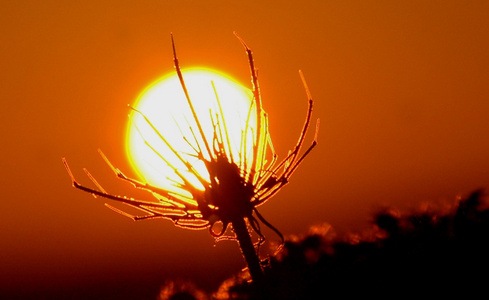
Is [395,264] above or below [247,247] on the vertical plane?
below

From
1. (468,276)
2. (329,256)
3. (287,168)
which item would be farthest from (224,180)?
(468,276)

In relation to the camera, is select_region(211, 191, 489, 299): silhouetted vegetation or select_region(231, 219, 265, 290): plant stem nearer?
select_region(211, 191, 489, 299): silhouetted vegetation

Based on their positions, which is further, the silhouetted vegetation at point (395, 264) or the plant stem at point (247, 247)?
the plant stem at point (247, 247)

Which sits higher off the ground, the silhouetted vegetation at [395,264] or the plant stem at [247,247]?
the plant stem at [247,247]

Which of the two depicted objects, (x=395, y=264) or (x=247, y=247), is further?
(x=247, y=247)
